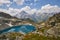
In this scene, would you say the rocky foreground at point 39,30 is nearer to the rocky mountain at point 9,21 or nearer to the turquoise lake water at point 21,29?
the rocky mountain at point 9,21

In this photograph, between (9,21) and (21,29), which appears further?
(9,21)

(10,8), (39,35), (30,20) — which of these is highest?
(10,8)

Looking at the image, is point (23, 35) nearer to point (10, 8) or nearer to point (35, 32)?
point (35, 32)

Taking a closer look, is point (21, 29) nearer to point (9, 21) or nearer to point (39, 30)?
point (9, 21)

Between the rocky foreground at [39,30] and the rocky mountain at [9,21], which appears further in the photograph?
the rocky mountain at [9,21]

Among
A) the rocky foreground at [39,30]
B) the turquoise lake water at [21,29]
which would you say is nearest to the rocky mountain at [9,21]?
the rocky foreground at [39,30]

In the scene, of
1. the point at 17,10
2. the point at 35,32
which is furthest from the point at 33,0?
the point at 35,32

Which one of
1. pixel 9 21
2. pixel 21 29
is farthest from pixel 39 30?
pixel 9 21

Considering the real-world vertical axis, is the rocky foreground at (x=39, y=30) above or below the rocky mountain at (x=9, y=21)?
below
